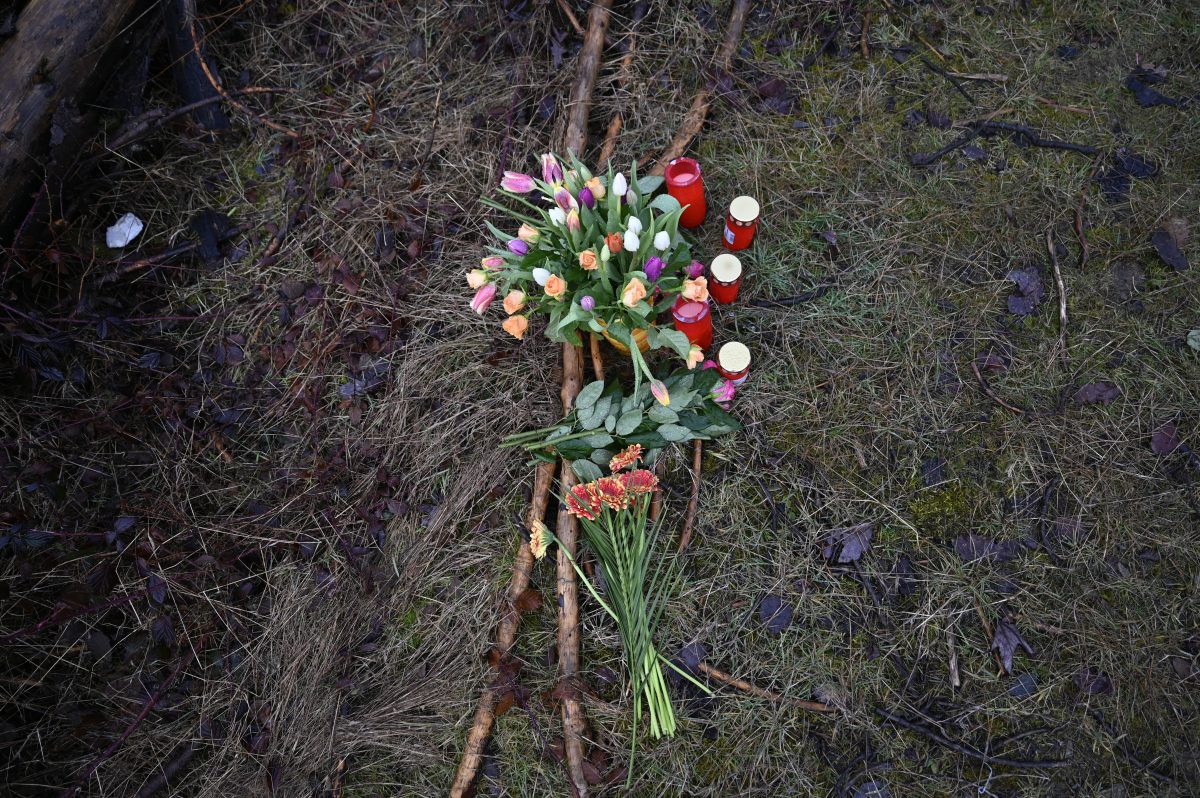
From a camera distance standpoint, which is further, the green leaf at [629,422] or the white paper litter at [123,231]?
the white paper litter at [123,231]

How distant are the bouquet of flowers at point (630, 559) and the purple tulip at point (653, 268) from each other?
1.76 ft

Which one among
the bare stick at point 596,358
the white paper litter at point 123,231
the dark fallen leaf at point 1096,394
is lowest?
the dark fallen leaf at point 1096,394

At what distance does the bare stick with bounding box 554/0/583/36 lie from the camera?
9.07 feet

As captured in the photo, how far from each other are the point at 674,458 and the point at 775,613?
640 mm

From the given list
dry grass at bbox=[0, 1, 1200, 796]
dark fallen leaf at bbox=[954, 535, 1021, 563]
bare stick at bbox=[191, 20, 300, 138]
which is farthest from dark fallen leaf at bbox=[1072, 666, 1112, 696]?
Answer: bare stick at bbox=[191, 20, 300, 138]

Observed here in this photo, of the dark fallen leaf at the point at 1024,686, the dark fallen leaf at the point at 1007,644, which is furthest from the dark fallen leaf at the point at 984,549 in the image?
the dark fallen leaf at the point at 1024,686

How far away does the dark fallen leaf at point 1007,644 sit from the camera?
2191mm

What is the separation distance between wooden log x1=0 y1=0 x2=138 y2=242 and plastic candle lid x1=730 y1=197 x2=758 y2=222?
8.62 ft

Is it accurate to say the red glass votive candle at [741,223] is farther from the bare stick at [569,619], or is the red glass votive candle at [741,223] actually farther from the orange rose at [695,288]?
the bare stick at [569,619]

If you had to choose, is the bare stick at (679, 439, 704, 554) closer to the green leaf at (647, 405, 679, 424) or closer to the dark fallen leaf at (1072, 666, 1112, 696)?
the green leaf at (647, 405, 679, 424)

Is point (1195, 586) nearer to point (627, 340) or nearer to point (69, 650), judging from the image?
point (627, 340)

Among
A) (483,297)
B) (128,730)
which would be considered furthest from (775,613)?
(128,730)

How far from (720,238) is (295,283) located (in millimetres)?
1773

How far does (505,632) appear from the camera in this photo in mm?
2279
